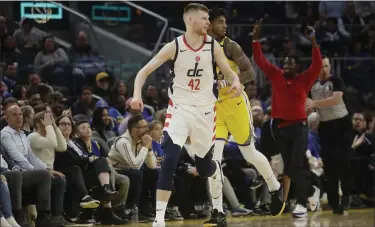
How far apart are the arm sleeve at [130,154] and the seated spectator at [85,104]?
2228 mm

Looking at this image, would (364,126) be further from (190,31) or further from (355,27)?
(190,31)

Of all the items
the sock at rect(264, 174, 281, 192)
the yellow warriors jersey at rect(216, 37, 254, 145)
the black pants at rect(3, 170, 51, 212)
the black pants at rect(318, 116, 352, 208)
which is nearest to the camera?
the yellow warriors jersey at rect(216, 37, 254, 145)

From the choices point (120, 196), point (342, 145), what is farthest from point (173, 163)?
point (342, 145)

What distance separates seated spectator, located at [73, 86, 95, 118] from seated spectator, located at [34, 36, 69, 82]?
1200mm

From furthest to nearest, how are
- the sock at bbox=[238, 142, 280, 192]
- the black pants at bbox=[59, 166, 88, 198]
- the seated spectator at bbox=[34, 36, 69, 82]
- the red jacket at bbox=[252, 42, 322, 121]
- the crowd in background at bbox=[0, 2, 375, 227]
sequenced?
the seated spectator at bbox=[34, 36, 69, 82]
the red jacket at bbox=[252, 42, 322, 121]
the black pants at bbox=[59, 166, 88, 198]
the crowd in background at bbox=[0, 2, 375, 227]
the sock at bbox=[238, 142, 280, 192]

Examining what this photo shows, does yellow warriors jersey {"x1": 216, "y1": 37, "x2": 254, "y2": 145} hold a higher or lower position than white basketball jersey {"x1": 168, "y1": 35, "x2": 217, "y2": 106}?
lower

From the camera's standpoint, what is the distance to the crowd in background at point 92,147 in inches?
433

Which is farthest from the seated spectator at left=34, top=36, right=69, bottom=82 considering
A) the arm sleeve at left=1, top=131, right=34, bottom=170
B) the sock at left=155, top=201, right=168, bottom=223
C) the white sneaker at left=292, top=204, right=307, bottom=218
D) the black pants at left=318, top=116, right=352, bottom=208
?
the sock at left=155, top=201, right=168, bottom=223

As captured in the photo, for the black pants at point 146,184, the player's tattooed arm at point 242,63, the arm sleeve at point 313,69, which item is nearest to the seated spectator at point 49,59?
the black pants at point 146,184

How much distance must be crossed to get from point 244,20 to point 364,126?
5.03 m

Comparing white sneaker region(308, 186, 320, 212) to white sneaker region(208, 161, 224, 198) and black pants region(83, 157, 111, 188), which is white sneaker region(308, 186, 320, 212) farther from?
white sneaker region(208, 161, 224, 198)

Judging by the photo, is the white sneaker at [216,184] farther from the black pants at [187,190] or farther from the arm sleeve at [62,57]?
the arm sleeve at [62,57]

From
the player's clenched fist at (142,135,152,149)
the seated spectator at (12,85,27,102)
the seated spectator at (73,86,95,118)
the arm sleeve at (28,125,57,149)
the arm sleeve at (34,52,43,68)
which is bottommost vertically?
the player's clenched fist at (142,135,152,149)

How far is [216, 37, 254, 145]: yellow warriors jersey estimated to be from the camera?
393 inches
